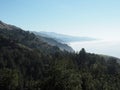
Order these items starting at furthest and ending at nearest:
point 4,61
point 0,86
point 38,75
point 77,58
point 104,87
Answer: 1. point 77,58
2. point 4,61
3. point 38,75
4. point 0,86
5. point 104,87

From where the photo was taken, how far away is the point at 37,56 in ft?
629

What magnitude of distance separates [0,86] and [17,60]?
259 ft

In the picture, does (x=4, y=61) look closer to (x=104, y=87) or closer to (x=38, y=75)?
(x=38, y=75)

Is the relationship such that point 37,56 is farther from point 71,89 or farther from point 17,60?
point 71,89

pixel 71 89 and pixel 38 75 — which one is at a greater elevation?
pixel 71 89

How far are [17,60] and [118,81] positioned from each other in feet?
309

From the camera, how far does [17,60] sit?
18338 centimetres

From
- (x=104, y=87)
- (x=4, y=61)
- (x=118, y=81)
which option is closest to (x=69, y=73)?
(x=104, y=87)

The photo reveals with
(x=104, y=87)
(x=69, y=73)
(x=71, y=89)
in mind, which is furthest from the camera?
(x=104, y=87)

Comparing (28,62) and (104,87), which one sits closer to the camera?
(104,87)

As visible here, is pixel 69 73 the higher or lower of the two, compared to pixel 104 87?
higher

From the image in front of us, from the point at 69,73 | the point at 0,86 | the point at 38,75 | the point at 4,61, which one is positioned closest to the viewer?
the point at 69,73

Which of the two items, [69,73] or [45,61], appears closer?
[69,73]

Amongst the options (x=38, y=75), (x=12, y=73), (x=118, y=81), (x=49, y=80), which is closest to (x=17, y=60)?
(x=38, y=75)
